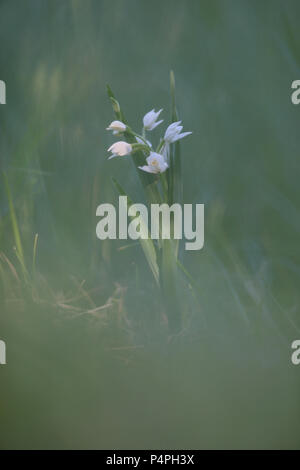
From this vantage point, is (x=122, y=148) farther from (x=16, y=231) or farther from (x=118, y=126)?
(x=16, y=231)

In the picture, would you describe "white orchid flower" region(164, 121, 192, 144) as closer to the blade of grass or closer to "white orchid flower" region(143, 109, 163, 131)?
"white orchid flower" region(143, 109, 163, 131)

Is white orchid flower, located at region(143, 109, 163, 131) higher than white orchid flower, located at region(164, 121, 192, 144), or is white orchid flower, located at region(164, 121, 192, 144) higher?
white orchid flower, located at region(143, 109, 163, 131)

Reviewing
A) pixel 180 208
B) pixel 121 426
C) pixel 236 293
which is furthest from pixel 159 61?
pixel 121 426

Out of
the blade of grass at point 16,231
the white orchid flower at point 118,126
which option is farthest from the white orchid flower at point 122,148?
the blade of grass at point 16,231

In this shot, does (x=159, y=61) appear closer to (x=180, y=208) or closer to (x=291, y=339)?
(x=180, y=208)

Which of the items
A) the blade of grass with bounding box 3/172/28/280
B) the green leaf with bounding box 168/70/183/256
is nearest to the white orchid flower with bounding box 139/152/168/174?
the green leaf with bounding box 168/70/183/256

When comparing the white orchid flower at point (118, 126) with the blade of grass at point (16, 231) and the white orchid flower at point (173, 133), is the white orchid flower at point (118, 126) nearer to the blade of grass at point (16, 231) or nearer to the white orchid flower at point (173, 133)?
the white orchid flower at point (173, 133)
